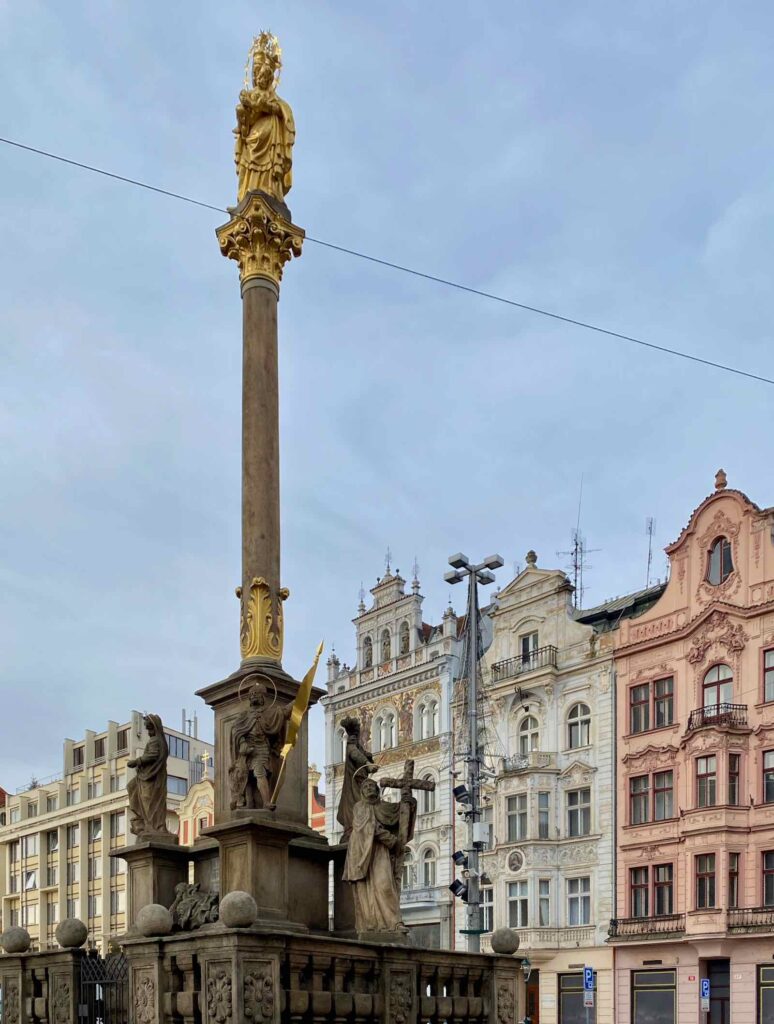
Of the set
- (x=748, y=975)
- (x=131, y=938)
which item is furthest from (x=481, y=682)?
(x=131, y=938)

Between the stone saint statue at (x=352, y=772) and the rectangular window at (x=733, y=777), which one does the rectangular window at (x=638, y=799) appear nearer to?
the rectangular window at (x=733, y=777)

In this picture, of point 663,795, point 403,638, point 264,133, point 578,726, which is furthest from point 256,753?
Result: point 403,638

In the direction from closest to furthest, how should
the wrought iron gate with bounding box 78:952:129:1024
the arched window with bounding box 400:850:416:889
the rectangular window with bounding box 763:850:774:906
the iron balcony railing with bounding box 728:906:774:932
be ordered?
the wrought iron gate with bounding box 78:952:129:1024 → the iron balcony railing with bounding box 728:906:774:932 → the rectangular window with bounding box 763:850:774:906 → the arched window with bounding box 400:850:416:889

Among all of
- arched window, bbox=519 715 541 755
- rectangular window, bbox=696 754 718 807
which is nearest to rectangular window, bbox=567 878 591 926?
arched window, bbox=519 715 541 755

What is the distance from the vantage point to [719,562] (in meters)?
39.6

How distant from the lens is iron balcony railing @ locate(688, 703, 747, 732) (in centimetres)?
3759

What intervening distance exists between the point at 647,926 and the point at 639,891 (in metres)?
1.11

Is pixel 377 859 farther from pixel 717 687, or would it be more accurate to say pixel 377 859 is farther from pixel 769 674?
pixel 717 687

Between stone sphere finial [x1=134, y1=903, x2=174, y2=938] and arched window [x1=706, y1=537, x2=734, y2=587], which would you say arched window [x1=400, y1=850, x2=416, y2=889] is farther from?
stone sphere finial [x1=134, y1=903, x2=174, y2=938]

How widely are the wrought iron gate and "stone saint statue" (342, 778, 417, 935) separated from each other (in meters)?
2.43

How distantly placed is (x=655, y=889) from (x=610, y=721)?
5003 mm

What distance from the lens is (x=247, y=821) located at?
14289 millimetres

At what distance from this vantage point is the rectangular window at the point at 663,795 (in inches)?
1555

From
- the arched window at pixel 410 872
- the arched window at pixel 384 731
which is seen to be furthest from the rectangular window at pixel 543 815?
the arched window at pixel 384 731
